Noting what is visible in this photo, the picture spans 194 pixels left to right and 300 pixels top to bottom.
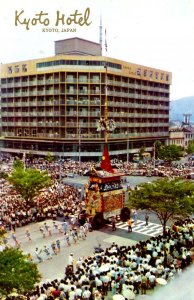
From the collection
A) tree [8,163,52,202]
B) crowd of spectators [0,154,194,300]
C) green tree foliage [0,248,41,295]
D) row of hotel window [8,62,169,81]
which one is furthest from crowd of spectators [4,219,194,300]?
row of hotel window [8,62,169,81]

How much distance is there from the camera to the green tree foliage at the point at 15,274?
15.7 meters

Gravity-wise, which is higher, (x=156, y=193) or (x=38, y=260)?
(x=156, y=193)

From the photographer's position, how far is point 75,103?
73750 mm

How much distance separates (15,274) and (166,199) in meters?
14.4

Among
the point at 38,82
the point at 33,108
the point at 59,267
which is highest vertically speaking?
the point at 38,82

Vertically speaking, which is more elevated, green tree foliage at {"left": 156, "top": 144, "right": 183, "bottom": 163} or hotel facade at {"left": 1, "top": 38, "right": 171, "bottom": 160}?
hotel facade at {"left": 1, "top": 38, "right": 171, "bottom": 160}

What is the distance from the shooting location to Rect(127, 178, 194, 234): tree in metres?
27.2

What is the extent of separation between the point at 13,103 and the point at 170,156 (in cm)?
3556

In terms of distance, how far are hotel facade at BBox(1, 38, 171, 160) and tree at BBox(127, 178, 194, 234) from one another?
38.4 meters

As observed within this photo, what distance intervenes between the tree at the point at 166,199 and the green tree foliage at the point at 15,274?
41.2ft

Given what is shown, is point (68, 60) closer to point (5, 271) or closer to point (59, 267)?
point (59, 267)

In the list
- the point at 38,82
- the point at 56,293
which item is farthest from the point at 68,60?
the point at 56,293

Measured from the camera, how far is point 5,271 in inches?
627

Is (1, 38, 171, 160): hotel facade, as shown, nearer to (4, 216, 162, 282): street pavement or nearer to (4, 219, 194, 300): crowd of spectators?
(4, 216, 162, 282): street pavement
